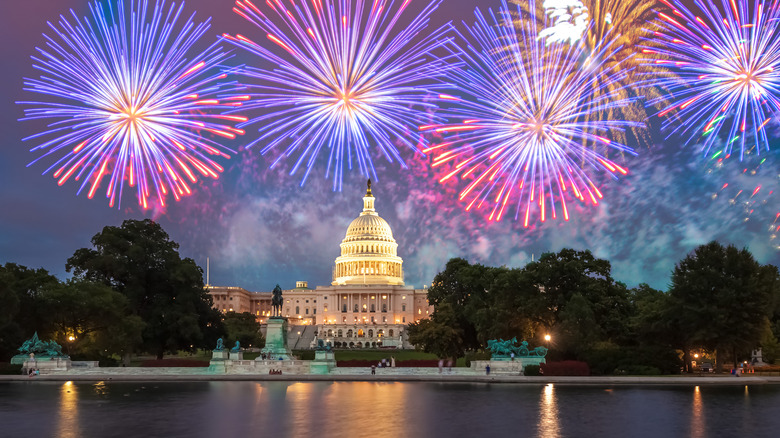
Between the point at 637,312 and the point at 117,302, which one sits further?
the point at 117,302

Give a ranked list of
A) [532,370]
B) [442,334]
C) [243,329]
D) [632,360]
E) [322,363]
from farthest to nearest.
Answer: [243,329] < [442,334] < [322,363] < [632,360] < [532,370]

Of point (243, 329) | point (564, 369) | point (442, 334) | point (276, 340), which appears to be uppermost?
point (243, 329)

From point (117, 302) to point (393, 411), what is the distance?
46752 mm

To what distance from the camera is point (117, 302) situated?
229 ft

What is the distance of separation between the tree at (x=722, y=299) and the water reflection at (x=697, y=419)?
19106mm

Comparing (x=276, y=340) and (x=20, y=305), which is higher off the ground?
(x=20, y=305)

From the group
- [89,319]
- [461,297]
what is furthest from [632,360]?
[89,319]

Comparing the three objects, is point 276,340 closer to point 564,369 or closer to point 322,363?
point 322,363

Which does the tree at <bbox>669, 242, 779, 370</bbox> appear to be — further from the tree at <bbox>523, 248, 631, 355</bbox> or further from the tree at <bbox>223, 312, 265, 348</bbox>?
the tree at <bbox>223, 312, 265, 348</bbox>

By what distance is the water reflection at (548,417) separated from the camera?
936 inches

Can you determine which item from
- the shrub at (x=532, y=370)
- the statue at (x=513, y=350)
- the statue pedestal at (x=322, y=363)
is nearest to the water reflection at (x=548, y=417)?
the shrub at (x=532, y=370)

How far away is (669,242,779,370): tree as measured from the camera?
53.8m

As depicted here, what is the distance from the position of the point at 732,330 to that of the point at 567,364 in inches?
477

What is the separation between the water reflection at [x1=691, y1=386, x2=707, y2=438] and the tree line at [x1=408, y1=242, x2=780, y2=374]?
1896cm
